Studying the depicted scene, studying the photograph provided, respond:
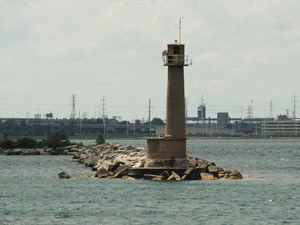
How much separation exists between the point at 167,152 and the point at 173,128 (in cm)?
170

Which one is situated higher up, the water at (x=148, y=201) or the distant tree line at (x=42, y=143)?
the distant tree line at (x=42, y=143)

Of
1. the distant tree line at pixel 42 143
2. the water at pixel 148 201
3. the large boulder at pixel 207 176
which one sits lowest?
the water at pixel 148 201

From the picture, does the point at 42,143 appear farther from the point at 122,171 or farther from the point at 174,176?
the point at 174,176

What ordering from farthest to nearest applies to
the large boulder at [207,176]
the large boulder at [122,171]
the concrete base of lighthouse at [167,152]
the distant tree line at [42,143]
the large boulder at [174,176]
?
the distant tree line at [42,143] → the large boulder at [122,171] → the large boulder at [207,176] → the concrete base of lighthouse at [167,152] → the large boulder at [174,176]

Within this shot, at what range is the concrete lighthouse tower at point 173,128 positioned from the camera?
164ft

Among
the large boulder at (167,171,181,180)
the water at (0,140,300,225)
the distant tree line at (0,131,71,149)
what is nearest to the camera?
the water at (0,140,300,225)

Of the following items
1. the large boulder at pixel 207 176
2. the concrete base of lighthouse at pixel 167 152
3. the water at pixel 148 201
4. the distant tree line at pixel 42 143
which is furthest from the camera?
the distant tree line at pixel 42 143

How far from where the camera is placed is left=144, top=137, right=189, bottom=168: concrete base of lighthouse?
4991cm

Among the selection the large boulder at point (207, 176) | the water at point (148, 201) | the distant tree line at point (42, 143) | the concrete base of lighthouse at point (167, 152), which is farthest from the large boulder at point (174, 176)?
the distant tree line at point (42, 143)

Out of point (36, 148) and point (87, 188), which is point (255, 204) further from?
point (36, 148)

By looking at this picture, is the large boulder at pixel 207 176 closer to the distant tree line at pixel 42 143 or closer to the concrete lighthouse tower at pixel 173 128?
the concrete lighthouse tower at pixel 173 128

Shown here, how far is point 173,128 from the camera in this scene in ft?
165

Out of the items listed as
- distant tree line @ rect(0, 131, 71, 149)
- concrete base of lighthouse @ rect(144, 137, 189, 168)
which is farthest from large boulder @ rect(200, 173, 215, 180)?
distant tree line @ rect(0, 131, 71, 149)

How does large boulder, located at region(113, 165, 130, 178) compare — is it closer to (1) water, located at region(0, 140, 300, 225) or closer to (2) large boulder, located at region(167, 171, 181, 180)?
(1) water, located at region(0, 140, 300, 225)
